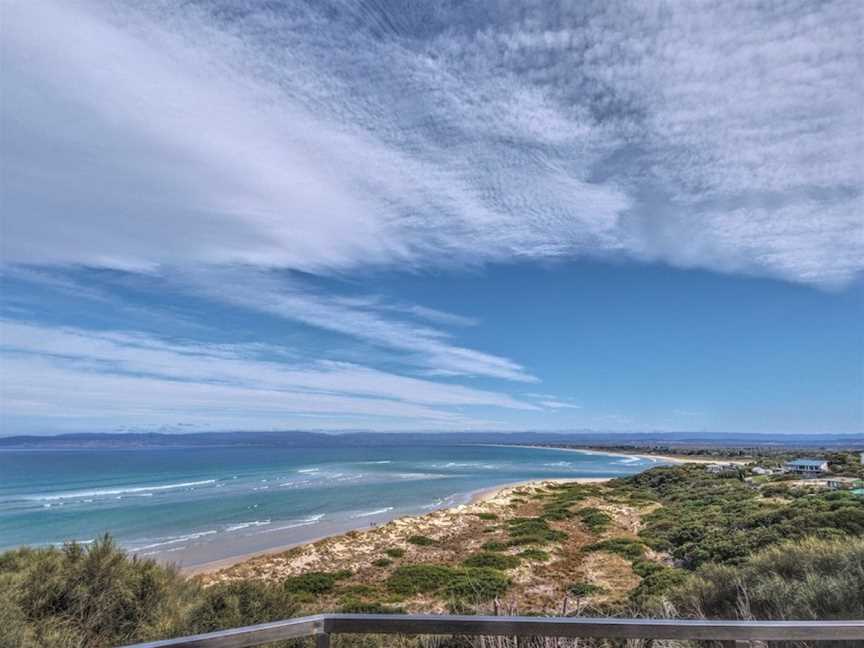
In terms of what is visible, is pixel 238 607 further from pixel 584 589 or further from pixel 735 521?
pixel 735 521

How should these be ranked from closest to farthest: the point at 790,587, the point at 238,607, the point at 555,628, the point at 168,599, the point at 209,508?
the point at 555,628 < the point at 238,607 < the point at 790,587 < the point at 168,599 < the point at 209,508

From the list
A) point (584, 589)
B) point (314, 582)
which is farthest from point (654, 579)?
point (314, 582)

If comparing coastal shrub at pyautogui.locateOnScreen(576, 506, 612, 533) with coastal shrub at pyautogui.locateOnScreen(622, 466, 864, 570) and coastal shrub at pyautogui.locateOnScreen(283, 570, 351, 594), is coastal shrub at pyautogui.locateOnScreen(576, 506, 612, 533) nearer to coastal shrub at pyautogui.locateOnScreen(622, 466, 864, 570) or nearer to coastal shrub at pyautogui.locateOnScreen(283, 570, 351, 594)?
coastal shrub at pyautogui.locateOnScreen(622, 466, 864, 570)

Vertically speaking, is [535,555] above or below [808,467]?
below

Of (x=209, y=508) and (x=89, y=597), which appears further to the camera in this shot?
(x=209, y=508)

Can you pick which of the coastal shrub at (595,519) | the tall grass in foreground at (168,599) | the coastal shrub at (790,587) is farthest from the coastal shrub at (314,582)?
the coastal shrub at (595,519)

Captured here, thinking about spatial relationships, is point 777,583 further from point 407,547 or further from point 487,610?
point 407,547
